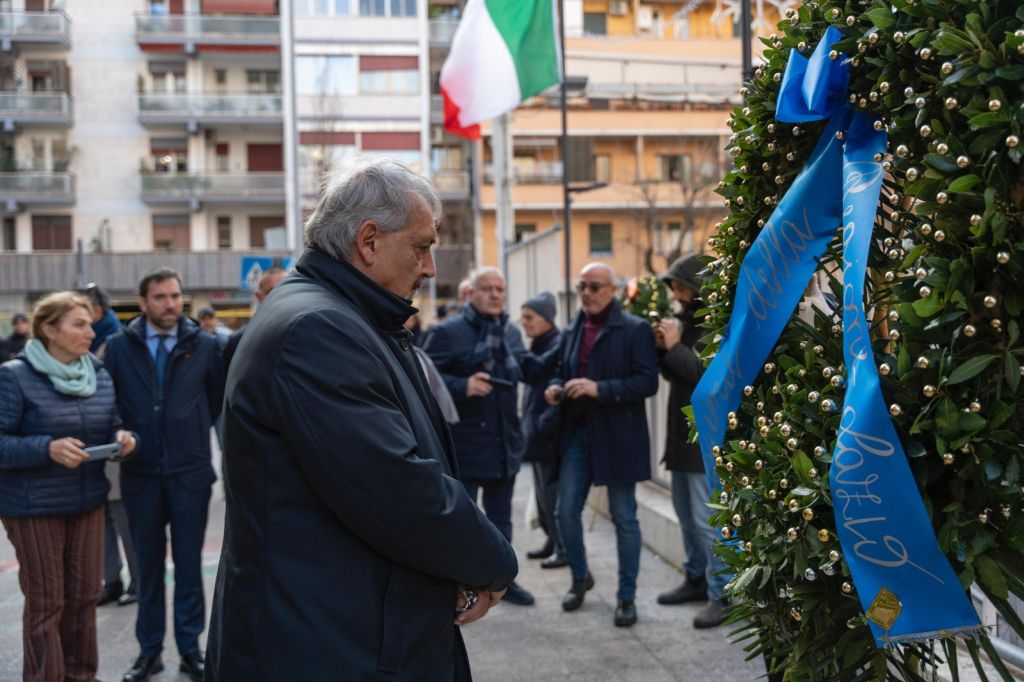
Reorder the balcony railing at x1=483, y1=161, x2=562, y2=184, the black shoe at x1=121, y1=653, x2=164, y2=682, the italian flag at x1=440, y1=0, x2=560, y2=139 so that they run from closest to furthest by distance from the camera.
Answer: the black shoe at x1=121, y1=653, x2=164, y2=682 < the italian flag at x1=440, y1=0, x2=560, y2=139 < the balcony railing at x1=483, y1=161, x2=562, y2=184

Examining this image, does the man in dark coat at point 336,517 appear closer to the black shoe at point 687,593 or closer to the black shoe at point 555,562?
the black shoe at point 687,593

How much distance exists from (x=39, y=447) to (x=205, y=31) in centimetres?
4178

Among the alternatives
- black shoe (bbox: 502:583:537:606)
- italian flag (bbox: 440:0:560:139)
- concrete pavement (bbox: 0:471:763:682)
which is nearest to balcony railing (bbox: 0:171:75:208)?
italian flag (bbox: 440:0:560:139)

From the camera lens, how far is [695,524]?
20.6 ft

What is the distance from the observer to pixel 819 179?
284 cm

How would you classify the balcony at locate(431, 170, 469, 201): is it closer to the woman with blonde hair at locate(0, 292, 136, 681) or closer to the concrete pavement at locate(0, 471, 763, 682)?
the concrete pavement at locate(0, 471, 763, 682)

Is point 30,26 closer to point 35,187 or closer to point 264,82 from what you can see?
point 35,187

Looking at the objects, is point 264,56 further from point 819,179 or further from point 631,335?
point 819,179

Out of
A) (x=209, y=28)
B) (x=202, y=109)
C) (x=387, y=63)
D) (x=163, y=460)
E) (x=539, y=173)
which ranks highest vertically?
(x=209, y=28)

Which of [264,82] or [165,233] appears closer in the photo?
[165,233]

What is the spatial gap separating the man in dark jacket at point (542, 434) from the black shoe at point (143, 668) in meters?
2.56

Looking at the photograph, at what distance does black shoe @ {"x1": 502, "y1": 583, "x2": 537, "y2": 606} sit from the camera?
6637mm

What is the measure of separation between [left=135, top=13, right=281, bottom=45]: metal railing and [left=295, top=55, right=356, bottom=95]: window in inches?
60.2

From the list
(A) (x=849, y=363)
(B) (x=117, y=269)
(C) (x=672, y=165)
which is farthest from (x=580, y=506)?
(C) (x=672, y=165)
